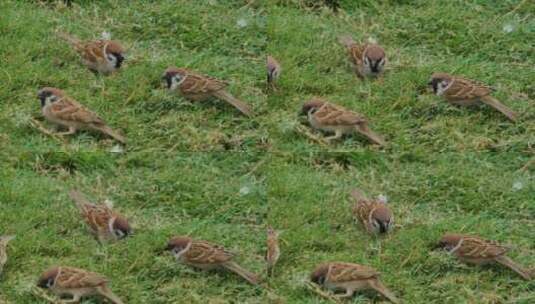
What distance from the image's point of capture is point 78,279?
7.73 metres

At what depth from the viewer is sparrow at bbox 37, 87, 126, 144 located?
28.1ft

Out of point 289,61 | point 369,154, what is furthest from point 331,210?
point 289,61

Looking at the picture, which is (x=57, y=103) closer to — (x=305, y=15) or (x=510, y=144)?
(x=305, y=15)

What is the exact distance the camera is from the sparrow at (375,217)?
803 centimetres

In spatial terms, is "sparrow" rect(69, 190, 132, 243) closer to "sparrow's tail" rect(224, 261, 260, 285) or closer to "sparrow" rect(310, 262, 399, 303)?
"sparrow's tail" rect(224, 261, 260, 285)

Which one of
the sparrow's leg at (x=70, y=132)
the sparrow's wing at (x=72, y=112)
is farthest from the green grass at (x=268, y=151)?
the sparrow's wing at (x=72, y=112)

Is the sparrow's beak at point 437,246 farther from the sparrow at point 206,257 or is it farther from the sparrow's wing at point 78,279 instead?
the sparrow's wing at point 78,279

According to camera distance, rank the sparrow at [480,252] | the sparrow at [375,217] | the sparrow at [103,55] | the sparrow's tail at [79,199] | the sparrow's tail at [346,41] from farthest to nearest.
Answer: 1. the sparrow's tail at [346,41]
2. the sparrow at [103,55]
3. the sparrow's tail at [79,199]
4. the sparrow at [375,217]
5. the sparrow at [480,252]

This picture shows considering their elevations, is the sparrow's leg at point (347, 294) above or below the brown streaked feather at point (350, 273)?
below

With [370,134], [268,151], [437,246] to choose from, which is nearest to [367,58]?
[370,134]

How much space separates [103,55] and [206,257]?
1.82m

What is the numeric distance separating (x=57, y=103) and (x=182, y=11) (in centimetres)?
138

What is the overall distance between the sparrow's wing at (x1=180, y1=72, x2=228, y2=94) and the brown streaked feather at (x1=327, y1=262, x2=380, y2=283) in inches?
65.1

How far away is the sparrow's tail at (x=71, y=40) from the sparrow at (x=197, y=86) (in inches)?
26.4
